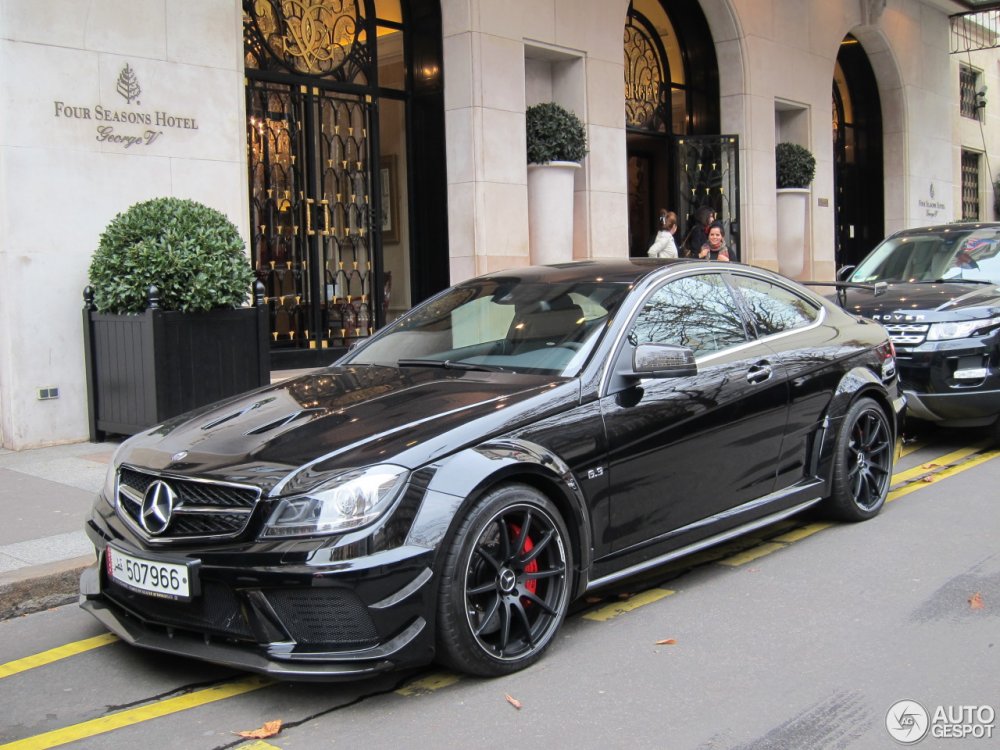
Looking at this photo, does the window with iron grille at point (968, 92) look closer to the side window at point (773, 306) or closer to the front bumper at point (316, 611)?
the side window at point (773, 306)

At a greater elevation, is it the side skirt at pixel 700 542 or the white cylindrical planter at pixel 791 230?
the white cylindrical planter at pixel 791 230

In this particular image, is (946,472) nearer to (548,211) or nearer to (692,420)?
(692,420)

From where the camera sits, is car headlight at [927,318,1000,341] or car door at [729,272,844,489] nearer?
car door at [729,272,844,489]

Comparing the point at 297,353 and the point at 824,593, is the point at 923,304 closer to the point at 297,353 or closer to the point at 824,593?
the point at 824,593

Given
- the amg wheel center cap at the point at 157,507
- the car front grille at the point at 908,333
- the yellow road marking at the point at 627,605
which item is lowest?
the yellow road marking at the point at 627,605

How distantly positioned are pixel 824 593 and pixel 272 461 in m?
2.76

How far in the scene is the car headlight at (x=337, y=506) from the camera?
372cm

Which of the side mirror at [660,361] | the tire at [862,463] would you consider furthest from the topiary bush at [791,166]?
the side mirror at [660,361]

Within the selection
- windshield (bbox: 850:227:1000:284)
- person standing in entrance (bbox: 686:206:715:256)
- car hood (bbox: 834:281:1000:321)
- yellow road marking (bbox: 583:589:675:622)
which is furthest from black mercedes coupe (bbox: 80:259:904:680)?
person standing in entrance (bbox: 686:206:715:256)

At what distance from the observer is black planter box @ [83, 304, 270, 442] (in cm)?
841

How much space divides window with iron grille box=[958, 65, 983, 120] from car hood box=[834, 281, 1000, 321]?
67.1 feet

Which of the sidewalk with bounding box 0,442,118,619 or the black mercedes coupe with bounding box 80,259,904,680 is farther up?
the black mercedes coupe with bounding box 80,259,904,680

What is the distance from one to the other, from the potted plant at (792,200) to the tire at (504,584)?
15.5 m

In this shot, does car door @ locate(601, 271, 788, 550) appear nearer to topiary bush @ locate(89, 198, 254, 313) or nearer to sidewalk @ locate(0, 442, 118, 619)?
sidewalk @ locate(0, 442, 118, 619)
